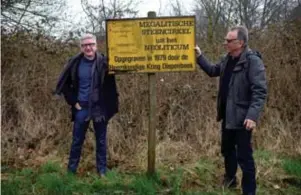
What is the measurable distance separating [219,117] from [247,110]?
0.52m

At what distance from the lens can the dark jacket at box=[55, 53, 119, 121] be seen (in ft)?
20.7

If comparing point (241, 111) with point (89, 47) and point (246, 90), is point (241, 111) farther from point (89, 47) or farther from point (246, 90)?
point (89, 47)

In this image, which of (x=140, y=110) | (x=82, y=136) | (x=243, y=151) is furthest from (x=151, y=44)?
(x=140, y=110)

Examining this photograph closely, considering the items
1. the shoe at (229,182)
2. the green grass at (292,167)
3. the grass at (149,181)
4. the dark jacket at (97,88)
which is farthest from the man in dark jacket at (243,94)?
the dark jacket at (97,88)

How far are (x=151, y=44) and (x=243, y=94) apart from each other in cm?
144

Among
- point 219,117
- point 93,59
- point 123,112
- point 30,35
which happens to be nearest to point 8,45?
point 30,35

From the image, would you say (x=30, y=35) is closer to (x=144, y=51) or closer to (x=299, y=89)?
(x=144, y=51)

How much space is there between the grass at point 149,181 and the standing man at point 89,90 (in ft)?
1.21

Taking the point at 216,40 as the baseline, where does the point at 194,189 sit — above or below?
below

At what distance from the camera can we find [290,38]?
10.0 meters

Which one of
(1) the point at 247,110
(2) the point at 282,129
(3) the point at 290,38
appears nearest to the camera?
(1) the point at 247,110

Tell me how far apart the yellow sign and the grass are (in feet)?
4.85

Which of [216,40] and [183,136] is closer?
[183,136]

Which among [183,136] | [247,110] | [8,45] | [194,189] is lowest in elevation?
[194,189]
